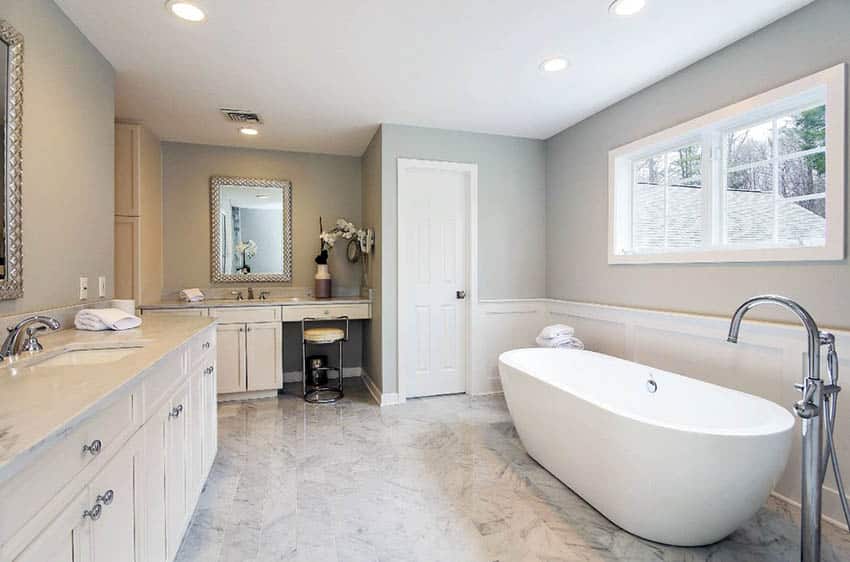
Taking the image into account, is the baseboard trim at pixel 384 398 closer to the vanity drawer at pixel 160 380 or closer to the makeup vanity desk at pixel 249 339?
the makeup vanity desk at pixel 249 339

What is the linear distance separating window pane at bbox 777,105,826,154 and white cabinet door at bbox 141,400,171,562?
10.4 feet

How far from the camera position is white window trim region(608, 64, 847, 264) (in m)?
1.96

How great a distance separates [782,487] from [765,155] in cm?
179

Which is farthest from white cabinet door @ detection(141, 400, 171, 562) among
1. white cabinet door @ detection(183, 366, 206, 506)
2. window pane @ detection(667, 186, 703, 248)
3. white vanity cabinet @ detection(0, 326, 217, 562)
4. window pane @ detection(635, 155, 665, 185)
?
window pane @ detection(635, 155, 665, 185)

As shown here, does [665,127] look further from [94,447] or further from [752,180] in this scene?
[94,447]

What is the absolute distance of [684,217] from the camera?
289 centimetres

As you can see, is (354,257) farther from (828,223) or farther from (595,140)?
(828,223)

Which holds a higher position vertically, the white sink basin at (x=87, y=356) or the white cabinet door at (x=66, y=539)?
the white sink basin at (x=87, y=356)

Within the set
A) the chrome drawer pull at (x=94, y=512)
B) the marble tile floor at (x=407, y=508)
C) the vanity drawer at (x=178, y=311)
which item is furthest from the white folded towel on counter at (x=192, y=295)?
the chrome drawer pull at (x=94, y=512)

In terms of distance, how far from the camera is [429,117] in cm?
359

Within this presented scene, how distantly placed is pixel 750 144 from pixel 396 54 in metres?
2.13

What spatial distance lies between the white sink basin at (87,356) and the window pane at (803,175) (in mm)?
3183

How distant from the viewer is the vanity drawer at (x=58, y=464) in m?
0.71

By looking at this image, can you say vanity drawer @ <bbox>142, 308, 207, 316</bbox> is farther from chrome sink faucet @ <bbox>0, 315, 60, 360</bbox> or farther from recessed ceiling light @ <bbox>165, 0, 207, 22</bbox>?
recessed ceiling light @ <bbox>165, 0, 207, 22</bbox>
